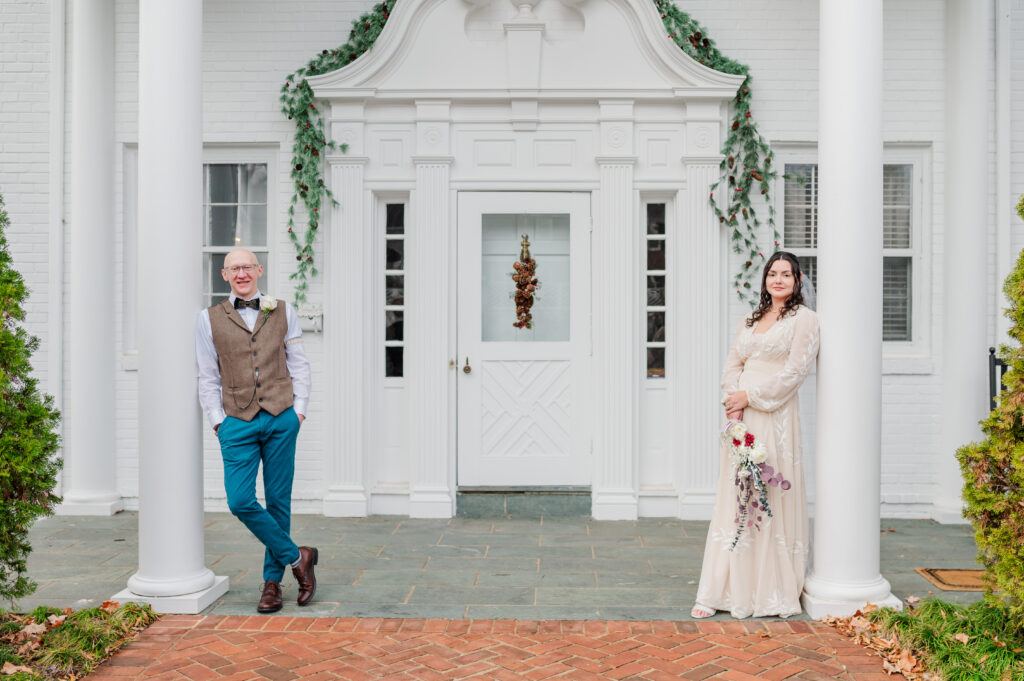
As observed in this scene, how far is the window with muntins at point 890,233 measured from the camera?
6875mm

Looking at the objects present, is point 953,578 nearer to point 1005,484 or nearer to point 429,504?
point 1005,484

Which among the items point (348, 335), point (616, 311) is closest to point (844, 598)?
point (616, 311)

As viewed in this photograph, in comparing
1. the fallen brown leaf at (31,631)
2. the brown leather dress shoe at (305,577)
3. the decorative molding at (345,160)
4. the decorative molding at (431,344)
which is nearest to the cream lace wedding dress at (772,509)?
the brown leather dress shoe at (305,577)

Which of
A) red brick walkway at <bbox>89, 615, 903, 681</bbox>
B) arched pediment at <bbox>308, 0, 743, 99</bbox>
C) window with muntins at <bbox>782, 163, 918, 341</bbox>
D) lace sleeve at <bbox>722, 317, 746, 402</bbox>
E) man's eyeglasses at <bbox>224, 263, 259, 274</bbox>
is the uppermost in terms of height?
arched pediment at <bbox>308, 0, 743, 99</bbox>

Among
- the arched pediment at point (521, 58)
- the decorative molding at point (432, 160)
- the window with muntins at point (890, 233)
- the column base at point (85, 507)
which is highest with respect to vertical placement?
the arched pediment at point (521, 58)

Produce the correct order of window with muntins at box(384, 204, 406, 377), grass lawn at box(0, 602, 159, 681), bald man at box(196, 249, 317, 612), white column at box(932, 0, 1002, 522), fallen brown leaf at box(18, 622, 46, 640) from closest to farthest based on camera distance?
grass lawn at box(0, 602, 159, 681), fallen brown leaf at box(18, 622, 46, 640), bald man at box(196, 249, 317, 612), white column at box(932, 0, 1002, 522), window with muntins at box(384, 204, 406, 377)

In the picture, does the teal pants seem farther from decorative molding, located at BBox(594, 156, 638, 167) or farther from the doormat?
the doormat

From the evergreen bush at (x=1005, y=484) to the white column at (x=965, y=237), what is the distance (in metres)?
2.83

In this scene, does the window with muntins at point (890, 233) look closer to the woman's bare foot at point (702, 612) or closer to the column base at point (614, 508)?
the column base at point (614, 508)

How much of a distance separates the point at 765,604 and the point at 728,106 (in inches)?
156

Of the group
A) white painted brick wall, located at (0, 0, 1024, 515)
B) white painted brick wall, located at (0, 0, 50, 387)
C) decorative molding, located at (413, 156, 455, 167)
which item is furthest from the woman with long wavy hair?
white painted brick wall, located at (0, 0, 50, 387)

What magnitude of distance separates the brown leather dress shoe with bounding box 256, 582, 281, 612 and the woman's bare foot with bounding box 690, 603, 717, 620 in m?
2.15

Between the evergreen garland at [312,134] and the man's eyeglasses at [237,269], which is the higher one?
the evergreen garland at [312,134]

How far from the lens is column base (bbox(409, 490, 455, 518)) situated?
21.9 ft
